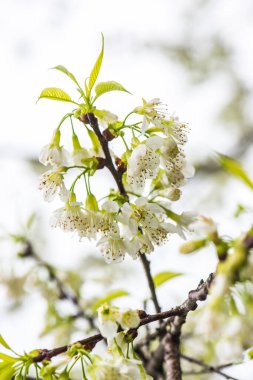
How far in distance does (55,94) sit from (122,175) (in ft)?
0.68

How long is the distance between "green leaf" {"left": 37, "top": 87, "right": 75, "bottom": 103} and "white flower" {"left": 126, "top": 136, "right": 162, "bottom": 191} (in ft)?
0.52

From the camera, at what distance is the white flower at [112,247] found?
43.5 inches

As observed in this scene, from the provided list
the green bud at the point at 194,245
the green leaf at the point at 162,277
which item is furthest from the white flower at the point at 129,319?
the green leaf at the point at 162,277

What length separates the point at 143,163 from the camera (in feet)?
3.50

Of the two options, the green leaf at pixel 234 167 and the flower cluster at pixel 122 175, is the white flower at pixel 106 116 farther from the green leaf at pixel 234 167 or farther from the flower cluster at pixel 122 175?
the green leaf at pixel 234 167

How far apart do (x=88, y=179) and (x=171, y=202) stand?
0.19 meters

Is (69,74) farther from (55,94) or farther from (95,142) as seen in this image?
(95,142)

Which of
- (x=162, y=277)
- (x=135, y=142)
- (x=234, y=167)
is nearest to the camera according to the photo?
(x=234, y=167)

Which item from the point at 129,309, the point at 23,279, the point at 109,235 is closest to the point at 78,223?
the point at 109,235

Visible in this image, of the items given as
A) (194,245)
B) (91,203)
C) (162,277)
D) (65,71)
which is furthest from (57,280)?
(194,245)

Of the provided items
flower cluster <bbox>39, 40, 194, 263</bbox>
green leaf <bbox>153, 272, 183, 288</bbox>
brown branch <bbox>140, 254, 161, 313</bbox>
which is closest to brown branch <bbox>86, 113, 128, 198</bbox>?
flower cluster <bbox>39, 40, 194, 263</bbox>

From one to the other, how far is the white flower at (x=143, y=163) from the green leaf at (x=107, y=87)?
12 cm

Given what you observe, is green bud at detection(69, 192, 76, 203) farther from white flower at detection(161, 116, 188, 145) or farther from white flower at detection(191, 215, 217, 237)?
white flower at detection(191, 215, 217, 237)

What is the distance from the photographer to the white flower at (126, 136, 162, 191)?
1.05m
